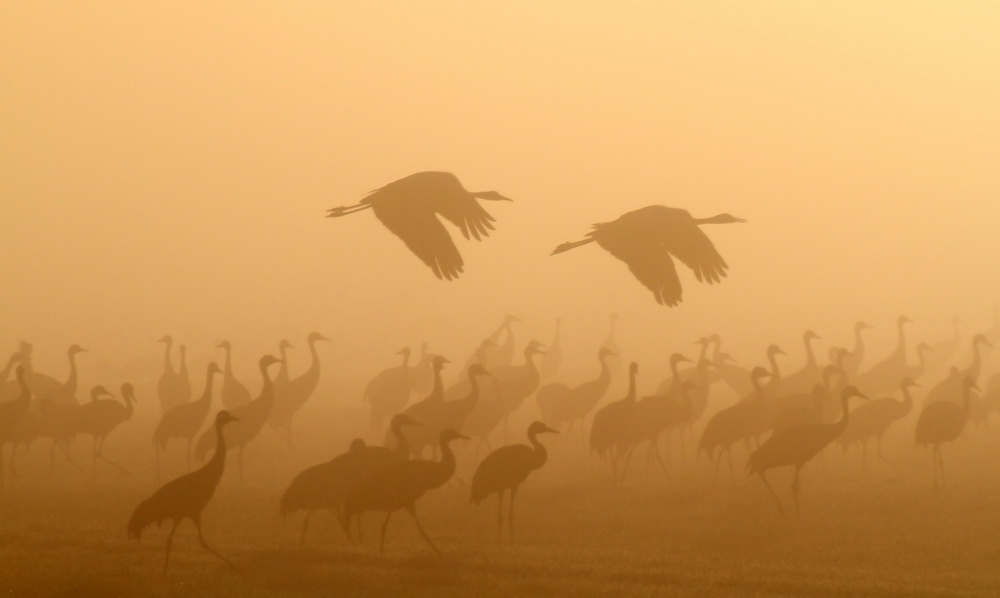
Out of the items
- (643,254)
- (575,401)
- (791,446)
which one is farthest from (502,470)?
(575,401)

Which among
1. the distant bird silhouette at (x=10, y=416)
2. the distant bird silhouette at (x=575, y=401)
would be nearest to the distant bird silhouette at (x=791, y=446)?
the distant bird silhouette at (x=575, y=401)

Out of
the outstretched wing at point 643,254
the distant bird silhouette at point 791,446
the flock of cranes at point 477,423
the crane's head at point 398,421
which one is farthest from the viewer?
the distant bird silhouette at point 791,446

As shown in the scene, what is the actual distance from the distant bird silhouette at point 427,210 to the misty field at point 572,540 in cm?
295

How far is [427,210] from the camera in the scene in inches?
401

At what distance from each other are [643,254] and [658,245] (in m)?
0.22

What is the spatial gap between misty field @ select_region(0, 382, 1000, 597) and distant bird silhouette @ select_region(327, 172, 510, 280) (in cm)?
295

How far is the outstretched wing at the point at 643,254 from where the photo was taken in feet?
34.2

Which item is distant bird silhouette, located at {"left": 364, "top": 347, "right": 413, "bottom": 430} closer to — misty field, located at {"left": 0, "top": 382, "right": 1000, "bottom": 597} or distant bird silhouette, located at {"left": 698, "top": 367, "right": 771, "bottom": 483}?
misty field, located at {"left": 0, "top": 382, "right": 1000, "bottom": 597}

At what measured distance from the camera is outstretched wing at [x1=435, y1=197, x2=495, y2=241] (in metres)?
9.93

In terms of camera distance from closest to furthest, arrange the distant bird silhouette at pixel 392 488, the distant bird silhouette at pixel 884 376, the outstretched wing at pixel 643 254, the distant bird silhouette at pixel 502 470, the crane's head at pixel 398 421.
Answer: the outstretched wing at pixel 643 254 < the distant bird silhouette at pixel 392 488 < the distant bird silhouette at pixel 502 470 < the crane's head at pixel 398 421 < the distant bird silhouette at pixel 884 376

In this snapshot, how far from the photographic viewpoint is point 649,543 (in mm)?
10961

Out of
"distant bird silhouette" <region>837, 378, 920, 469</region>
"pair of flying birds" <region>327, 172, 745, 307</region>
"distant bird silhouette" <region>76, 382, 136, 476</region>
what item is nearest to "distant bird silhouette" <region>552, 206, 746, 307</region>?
"pair of flying birds" <region>327, 172, 745, 307</region>

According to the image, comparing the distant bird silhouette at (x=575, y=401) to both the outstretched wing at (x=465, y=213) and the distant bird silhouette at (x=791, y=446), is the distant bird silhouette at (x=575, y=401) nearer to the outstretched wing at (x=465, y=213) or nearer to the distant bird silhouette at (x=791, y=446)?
the distant bird silhouette at (x=791, y=446)

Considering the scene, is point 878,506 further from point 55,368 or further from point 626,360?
point 55,368
